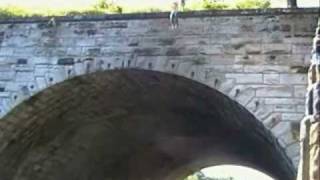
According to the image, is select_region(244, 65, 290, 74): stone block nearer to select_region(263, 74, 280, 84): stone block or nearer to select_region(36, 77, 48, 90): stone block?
select_region(263, 74, 280, 84): stone block

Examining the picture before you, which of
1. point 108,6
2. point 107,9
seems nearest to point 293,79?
point 107,9

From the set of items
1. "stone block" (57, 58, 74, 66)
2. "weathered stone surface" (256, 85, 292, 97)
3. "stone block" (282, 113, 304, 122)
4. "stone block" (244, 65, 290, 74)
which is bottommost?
"stone block" (282, 113, 304, 122)

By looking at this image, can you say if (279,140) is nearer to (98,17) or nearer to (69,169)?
(98,17)

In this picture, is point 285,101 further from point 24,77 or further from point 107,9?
point 107,9

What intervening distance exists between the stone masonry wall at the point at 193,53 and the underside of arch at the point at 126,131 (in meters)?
0.17

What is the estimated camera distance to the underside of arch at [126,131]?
7.71 m

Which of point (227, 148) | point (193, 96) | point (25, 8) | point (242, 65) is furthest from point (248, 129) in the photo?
point (25, 8)

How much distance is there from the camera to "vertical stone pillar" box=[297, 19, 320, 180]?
2258mm

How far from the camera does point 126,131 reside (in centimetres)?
973

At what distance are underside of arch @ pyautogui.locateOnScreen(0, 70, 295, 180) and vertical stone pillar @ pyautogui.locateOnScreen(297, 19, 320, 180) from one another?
4.54 metres

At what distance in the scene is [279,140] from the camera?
669 cm

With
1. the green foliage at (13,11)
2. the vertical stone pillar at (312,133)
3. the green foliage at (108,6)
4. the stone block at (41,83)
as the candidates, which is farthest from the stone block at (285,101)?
the vertical stone pillar at (312,133)

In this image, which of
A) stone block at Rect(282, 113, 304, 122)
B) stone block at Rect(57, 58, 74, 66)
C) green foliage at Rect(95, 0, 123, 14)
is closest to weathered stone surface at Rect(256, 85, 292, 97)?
stone block at Rect(282, 113, 304, 122)

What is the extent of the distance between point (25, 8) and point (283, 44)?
426cm
